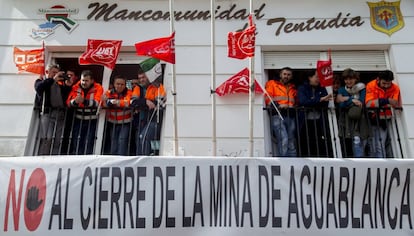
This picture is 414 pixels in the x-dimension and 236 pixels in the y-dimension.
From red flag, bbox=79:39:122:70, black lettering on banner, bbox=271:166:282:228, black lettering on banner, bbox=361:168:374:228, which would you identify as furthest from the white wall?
black lettering on banner, bbox=361:168:374:228

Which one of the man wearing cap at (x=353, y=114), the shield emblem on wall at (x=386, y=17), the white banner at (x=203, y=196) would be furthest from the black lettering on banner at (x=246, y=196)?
the shield emblem on wall at (x=386, y=17)

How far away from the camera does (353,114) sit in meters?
6.22

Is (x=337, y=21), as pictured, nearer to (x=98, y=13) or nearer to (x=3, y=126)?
(x=98, y=13)

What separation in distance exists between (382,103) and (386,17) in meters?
1.46

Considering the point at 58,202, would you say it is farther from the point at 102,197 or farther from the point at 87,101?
the point at 87,101

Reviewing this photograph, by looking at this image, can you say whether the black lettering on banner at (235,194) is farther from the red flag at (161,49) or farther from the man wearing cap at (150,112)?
the red flag at (161,49)

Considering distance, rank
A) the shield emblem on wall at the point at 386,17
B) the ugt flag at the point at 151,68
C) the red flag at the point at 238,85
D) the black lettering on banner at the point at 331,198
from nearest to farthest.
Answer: the black lettering on banner at the point at 331,198, the ugt flag at the point at 151,68, the red flag at the point at 238,85, the shield emblem on wall at the point at 386,17

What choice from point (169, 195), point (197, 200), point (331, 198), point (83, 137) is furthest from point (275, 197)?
point (83, 137)

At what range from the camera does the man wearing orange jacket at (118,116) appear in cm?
630

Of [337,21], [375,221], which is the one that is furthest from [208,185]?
[337,21]

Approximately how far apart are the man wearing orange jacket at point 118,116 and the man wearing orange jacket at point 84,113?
0.17 m

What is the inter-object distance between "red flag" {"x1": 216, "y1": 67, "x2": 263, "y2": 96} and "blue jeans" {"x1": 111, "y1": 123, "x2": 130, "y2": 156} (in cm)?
139

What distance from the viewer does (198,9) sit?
6.95m

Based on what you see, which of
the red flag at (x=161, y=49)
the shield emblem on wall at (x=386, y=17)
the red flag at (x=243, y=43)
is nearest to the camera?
the red flag at (x=243, y=43)
